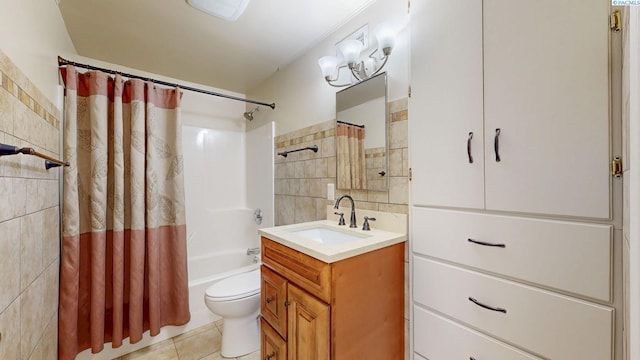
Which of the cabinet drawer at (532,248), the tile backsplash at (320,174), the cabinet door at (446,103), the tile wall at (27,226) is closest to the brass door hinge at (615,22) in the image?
the cabinet door at (446,103)

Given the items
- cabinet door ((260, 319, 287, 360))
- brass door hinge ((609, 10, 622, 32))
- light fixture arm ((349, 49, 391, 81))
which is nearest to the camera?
brass door hinge ((609, 10, 622, 32))

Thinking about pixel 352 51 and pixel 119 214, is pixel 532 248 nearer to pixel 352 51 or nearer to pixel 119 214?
pixel 352 51

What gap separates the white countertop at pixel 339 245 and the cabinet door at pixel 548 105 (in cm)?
50

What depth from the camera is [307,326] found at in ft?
3.69

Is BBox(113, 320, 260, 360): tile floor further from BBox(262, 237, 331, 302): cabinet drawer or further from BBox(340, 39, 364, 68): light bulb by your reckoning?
BBox(340, 39, 364, 68): light bulb

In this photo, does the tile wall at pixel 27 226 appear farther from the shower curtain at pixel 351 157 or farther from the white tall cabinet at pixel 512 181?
the white tall cabinet at pixel 512 181

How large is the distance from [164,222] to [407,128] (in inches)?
76.7

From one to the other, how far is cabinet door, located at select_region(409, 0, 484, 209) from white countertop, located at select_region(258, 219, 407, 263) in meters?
0.26

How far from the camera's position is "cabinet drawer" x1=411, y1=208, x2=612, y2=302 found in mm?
783

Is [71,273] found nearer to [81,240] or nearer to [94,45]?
[81,240]

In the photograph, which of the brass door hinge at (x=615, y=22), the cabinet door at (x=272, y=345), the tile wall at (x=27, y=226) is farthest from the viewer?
the cabinet door at (x=272, y=345)

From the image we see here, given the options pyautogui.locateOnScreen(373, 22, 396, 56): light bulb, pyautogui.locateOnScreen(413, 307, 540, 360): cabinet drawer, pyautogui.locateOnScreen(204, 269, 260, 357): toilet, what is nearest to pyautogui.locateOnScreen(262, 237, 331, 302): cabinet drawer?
pyautogui.locateOnScreen(204, 269, 260, 357): toilet

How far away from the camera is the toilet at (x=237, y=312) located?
1.67 m

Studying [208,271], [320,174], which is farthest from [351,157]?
[208,271]
